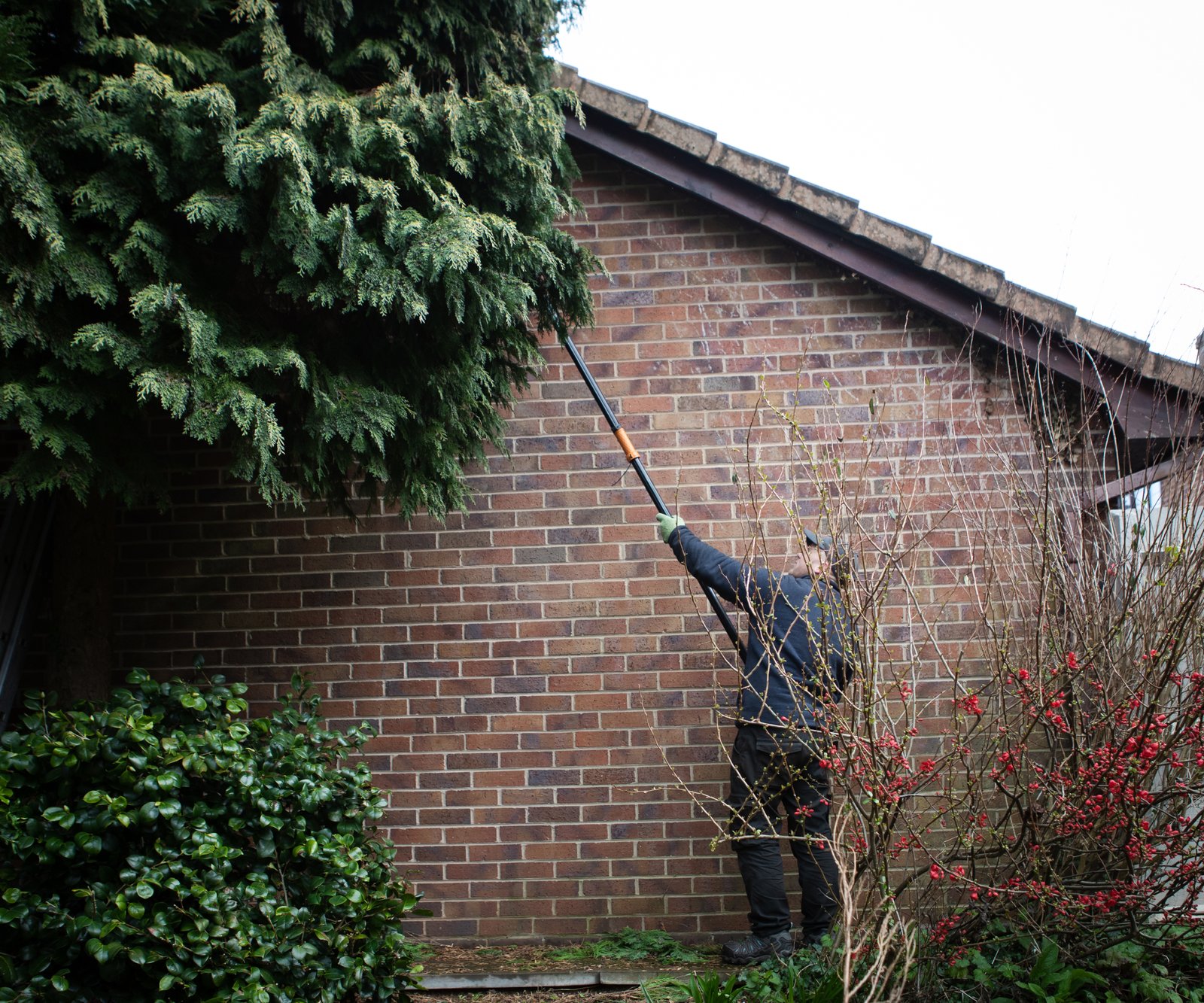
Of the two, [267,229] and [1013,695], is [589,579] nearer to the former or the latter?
[1013,695]

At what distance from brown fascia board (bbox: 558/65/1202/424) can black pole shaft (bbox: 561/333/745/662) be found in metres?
1.15

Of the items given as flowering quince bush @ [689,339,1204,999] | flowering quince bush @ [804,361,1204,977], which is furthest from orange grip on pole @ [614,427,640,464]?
flowering quince bush @ [804,361,1204,977]

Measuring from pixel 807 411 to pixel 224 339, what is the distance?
112 inches

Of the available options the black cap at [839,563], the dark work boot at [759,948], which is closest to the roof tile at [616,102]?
the black cap at [839,563]

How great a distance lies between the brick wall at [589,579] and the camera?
4.74m

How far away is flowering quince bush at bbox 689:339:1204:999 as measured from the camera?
126 inches

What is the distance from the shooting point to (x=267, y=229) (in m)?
3.41

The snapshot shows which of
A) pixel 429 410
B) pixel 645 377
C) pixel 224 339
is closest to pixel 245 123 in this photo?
pixel 224 339

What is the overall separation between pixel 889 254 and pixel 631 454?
1667mm

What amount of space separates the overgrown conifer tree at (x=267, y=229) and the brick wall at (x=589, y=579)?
101cm

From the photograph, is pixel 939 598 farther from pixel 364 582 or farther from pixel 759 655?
pixel 364 582

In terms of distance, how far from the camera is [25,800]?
314cm

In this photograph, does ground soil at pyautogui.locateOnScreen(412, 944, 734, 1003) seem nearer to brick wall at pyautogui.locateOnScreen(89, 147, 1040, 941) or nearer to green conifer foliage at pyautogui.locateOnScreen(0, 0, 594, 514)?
brick wall at pyautogui.locateOnScreen(89, 147, 1040, 941)

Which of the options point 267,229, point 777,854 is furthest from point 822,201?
point 777,854
